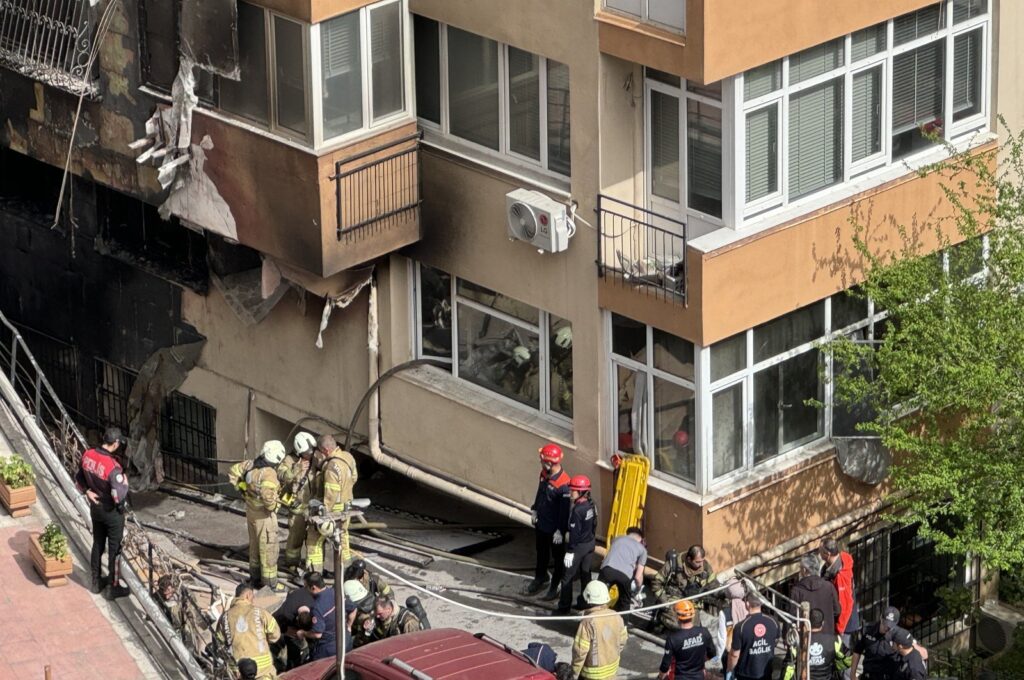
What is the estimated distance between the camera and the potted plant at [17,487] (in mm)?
26234

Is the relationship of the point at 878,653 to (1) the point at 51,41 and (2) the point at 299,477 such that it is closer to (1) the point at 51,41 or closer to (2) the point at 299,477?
(2) the point at 299,477

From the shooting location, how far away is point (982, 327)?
25062mm

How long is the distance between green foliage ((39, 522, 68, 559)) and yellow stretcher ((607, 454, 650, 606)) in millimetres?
5813

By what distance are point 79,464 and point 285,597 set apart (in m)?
2.69

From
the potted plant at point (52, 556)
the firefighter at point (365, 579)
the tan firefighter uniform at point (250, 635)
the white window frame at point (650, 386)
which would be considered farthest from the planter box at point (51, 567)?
the white window frame at point (650, 386)

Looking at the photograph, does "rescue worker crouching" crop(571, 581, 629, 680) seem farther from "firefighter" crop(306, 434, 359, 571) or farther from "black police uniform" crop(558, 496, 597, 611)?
"firefighter" crop(306, 434, 359, 571)

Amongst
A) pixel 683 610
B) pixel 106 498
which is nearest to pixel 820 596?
pixel 683 610

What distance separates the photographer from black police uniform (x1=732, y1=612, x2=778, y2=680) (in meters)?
24.1

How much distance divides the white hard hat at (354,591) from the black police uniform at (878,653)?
5.06 meters

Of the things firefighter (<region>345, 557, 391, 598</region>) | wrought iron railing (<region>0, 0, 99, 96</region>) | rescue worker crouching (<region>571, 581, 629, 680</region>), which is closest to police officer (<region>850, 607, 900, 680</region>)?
rescue worker crouching (<region>571, 581, 629, 680</region>)

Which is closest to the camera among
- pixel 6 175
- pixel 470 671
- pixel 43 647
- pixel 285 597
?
pixel 470 671

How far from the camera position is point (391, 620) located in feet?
79.1

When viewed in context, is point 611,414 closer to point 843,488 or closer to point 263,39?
point 843,488

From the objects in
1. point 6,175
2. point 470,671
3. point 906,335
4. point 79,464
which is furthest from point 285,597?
point 6,175
